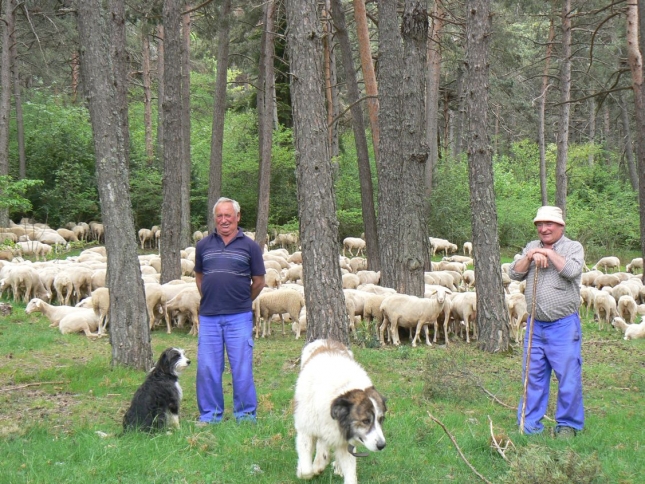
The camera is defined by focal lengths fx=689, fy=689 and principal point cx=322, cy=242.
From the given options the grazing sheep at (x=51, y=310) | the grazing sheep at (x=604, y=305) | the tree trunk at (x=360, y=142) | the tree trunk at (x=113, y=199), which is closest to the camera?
the tree trunk at (x=113, y=199)

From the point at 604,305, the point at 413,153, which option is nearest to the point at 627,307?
the point at 604,305

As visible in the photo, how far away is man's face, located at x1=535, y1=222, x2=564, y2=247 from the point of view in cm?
638

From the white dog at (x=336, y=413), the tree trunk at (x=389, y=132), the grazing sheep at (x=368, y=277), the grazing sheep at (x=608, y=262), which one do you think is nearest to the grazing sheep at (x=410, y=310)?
the tree trunk at (x=389, y=132)

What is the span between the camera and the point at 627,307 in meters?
15.6

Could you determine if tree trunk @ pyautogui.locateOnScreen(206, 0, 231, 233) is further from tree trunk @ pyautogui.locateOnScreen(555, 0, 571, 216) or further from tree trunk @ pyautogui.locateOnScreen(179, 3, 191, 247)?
tree trunk @ pyautogui.locateOnScreen(555, 0, 571, 216)

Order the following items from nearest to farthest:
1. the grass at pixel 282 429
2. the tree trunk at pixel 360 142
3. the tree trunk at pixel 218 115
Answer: the grass at pixel 282 429 → the tree trunk at pixel 360 142 → the tree trunk at pixel 218 115

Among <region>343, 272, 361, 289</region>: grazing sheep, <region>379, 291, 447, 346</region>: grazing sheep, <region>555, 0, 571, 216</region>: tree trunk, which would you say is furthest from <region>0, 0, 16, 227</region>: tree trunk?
<region>555, 0, 571, 216</region>: tree trunk

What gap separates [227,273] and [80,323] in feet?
23.4

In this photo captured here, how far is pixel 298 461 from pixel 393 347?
287 inches

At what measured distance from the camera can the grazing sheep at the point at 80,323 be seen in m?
12.7

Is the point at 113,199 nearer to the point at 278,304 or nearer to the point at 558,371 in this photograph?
the point at 278,304

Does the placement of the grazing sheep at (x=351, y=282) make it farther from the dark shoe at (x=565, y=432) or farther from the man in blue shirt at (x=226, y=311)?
the dark shoe at (x=565, y=432)

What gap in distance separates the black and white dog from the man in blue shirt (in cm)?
26

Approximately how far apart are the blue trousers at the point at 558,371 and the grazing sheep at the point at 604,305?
967cm
